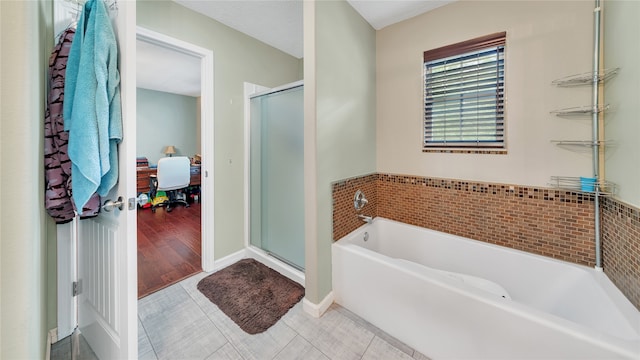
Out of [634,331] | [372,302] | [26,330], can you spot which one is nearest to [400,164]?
[372,302]

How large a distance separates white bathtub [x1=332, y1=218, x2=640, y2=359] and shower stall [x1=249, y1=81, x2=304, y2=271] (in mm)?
566

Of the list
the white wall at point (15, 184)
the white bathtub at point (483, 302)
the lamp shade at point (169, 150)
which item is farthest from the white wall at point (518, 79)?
the lamp shade at point (169, 150)

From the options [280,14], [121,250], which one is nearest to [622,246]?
[121,250]

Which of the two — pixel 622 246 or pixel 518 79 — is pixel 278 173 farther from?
pixel 622 246

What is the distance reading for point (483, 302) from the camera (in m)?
1.16

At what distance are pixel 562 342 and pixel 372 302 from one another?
91cm

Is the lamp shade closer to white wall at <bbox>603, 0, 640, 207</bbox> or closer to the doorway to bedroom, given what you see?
the doorway to bedroom

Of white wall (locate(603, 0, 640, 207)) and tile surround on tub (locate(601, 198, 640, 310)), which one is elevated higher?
white wall (locate(603, 0, 640, 207))

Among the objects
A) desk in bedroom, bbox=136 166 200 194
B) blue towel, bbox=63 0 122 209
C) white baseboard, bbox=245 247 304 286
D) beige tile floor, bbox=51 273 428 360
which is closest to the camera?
blue towel, bbox=63 0 122 209

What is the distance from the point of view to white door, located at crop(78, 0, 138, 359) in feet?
3.38

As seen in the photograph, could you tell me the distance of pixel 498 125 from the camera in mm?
1756

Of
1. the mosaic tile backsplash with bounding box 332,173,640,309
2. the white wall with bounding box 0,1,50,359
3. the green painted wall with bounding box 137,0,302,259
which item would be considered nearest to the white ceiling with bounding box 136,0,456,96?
the green painted wall with bounding box 137,0,302,259

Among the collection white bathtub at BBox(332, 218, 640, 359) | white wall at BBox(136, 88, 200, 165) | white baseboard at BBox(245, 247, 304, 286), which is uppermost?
white wall at BBox(136, 88, 200, 165)

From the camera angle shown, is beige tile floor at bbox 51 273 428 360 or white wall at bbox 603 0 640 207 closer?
white wall at bbox 603 0 640 207
